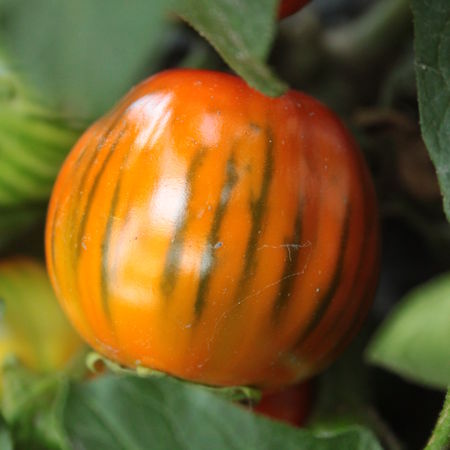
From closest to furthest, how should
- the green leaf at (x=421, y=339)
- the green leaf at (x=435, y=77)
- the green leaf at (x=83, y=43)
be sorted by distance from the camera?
1. the green leaf at (x=83, y=43)
2. the green leaf at (x=435, y=77)
3. the green leaf at (x=421, y=339)

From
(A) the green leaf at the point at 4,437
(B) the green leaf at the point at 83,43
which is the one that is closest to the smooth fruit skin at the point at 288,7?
(B) the green leaf at the point at 83,43

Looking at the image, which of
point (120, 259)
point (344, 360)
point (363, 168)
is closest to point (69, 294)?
point (120, 259)

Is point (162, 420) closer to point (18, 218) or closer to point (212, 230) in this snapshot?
point (212, 230)

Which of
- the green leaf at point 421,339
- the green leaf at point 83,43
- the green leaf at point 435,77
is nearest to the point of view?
the green leaf at point 83,43

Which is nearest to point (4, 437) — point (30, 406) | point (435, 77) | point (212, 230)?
point (30, 406)

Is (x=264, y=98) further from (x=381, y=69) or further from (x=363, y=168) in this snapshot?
(x=381, y=69)

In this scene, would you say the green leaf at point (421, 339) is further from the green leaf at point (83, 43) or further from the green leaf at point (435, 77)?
the green leaf at point (83, 43)

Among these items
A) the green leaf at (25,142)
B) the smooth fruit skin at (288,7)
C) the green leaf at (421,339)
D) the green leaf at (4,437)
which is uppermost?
the smooth fruit skin at (288,7)

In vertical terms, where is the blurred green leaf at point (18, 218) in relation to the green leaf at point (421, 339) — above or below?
above
